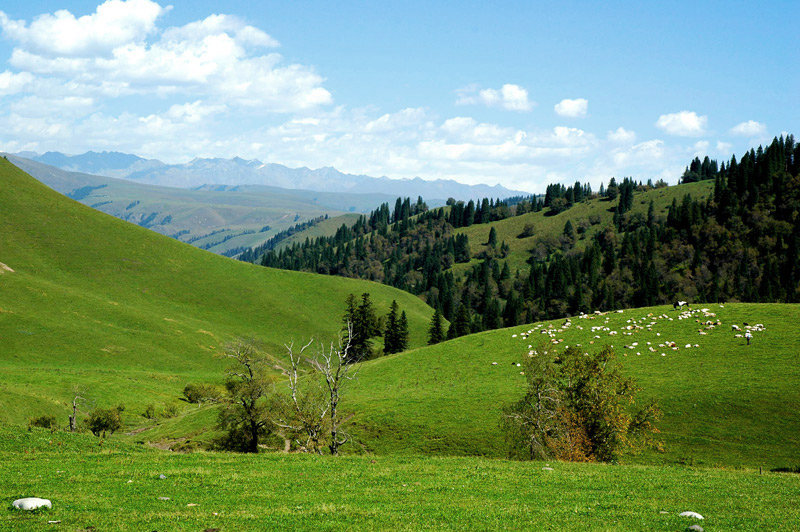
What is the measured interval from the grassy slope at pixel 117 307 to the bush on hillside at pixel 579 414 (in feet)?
187

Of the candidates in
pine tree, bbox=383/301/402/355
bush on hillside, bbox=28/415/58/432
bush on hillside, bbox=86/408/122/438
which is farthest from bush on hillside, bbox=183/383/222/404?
pine tree, bbox=383/301/402/355

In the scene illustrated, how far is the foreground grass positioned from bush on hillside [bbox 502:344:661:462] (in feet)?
31.5

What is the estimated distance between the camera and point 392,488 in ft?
76.7

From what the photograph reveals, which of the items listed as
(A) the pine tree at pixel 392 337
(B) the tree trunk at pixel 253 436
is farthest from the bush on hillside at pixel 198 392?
(A) the pine tree at pixel 392 337

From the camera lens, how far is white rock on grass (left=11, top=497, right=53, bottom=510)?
55.1ft

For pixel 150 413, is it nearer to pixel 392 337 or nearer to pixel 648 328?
pixel 392 337

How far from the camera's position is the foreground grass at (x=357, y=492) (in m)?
17.6

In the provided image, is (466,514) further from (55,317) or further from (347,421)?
(55,317)

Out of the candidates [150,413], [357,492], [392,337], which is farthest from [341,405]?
[392,337]

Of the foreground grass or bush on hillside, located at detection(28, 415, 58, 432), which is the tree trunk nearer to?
the foreground grass

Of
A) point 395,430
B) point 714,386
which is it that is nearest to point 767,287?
point 714,386

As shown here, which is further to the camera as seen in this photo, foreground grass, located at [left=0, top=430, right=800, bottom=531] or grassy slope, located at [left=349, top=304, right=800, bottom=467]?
grassy slope, located at [left=349, top=304, right=800, bottom=467]

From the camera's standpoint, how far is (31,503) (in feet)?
55.5

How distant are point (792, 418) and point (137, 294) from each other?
148 m
